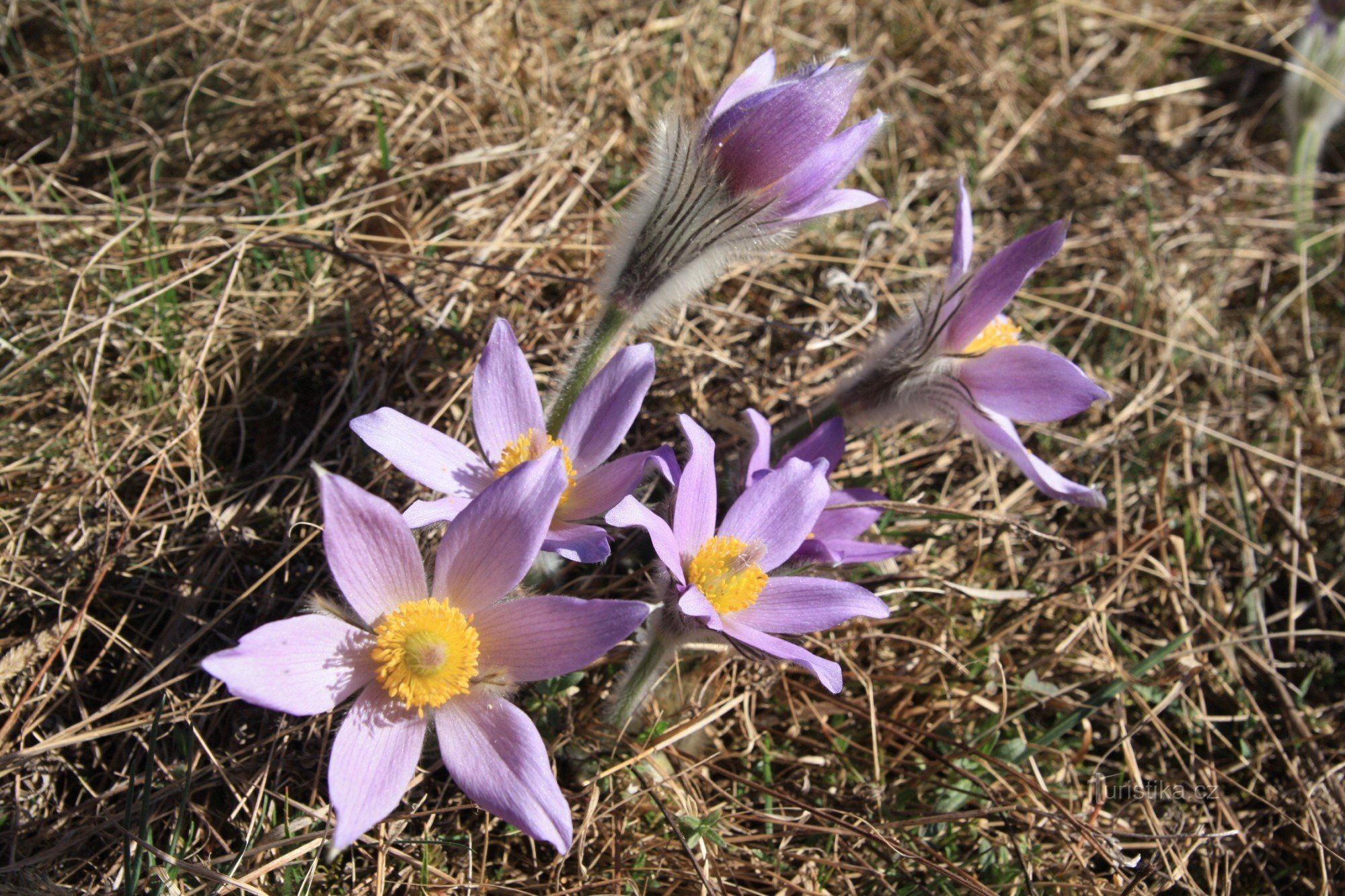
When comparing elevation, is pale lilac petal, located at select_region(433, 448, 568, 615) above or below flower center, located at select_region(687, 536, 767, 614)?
above

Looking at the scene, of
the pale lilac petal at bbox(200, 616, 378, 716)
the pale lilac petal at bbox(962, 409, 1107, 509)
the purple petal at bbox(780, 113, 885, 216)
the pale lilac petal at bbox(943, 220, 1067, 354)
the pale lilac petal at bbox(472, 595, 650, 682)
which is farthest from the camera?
the pale lilac petal at bbox(962, 409, 1107, 509)

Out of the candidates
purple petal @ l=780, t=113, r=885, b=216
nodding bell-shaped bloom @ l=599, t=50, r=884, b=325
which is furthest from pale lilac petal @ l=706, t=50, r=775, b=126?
purple petal @ l=780, t=113, r=885, b=216

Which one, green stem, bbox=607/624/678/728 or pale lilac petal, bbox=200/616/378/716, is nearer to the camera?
pale lilac petal, bbox=200/616/378/716

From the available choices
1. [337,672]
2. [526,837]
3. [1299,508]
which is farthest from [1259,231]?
[337,672]

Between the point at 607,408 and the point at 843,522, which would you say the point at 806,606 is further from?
the point at 607,408

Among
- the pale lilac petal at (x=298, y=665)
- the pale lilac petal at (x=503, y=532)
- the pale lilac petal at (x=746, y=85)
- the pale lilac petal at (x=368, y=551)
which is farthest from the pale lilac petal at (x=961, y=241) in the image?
the pale lilac petal at (x=298, y=665)

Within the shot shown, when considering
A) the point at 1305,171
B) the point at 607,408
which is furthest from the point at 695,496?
the point at 1305,171

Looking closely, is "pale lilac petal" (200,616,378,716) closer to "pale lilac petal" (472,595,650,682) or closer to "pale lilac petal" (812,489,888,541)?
"pale lilac petal" (472,595,650,682)
